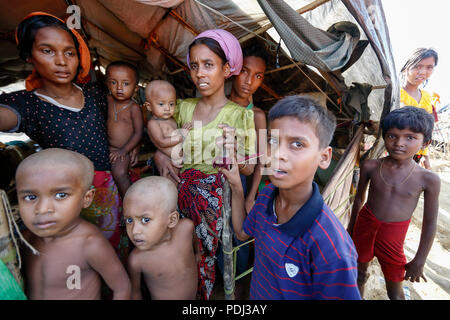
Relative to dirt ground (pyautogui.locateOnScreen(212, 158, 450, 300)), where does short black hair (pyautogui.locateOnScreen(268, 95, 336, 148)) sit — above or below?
above

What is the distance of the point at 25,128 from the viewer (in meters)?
1.23

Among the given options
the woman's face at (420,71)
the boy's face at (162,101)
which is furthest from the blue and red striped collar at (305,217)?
the woman's face at (420,71)

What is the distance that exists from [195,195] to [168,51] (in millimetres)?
1814

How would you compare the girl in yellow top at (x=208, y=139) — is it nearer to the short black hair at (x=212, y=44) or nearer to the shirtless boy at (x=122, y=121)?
the short black hair at (x=212, y=44)

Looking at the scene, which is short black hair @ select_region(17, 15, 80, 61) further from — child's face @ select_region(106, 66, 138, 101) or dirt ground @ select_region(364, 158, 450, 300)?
dirt ground @ select_region(364, 158, 450, 300)

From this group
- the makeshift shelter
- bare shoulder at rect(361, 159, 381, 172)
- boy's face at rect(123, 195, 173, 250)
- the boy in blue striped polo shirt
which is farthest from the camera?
bare shoulder at rect(361, 159, 381, 172)

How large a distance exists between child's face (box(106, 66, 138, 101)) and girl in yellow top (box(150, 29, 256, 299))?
64 cm

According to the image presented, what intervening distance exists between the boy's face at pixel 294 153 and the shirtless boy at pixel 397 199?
1.15 m

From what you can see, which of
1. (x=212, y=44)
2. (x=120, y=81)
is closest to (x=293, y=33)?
(x=212, y=44)

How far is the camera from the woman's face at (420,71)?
8.52 ft

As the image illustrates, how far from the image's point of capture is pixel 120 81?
1769 millimetres

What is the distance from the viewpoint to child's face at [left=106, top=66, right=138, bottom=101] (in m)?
1.76

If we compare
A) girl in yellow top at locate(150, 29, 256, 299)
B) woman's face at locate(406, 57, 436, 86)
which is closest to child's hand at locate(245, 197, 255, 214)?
girl in yellow top at locate(150, 29, 256, 299)

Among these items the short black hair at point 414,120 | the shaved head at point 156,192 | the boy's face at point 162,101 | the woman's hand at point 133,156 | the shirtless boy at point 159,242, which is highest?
the boy's face at point 162,101
